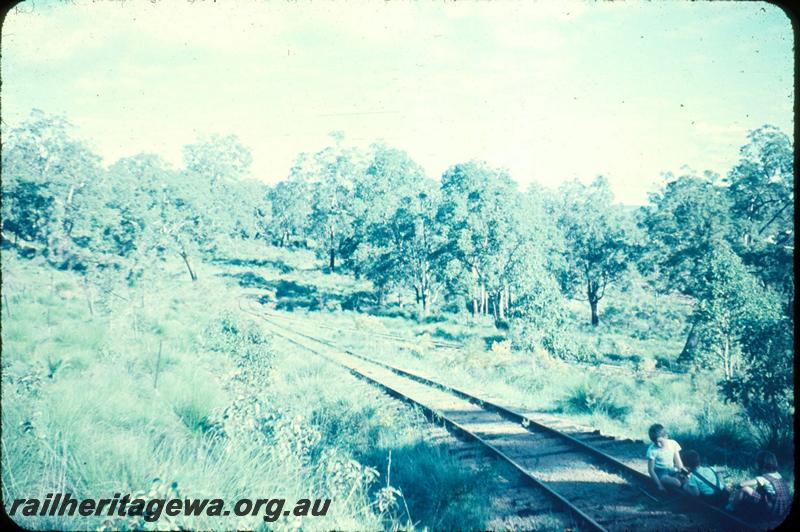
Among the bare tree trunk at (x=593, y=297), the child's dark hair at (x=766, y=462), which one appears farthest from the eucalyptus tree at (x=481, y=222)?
the child's dark hair at (x=766, y=462)

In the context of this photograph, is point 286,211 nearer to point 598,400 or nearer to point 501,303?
point 501,303

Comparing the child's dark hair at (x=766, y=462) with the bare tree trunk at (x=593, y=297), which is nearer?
the child's dark hair at (x=766, y=462)

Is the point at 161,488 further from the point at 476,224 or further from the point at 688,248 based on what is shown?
the point at 688,248

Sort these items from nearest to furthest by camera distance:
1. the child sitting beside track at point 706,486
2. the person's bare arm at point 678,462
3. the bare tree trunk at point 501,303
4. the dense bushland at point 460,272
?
the child sitting beside track at point 706,486 → the person's bare arm at point 678,462 → the dense bushland at point 460,272 → the bare tree trunk at point 501,303

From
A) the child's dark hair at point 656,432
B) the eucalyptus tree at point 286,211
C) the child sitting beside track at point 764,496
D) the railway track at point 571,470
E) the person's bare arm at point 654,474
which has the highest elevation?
the eucalyptus tree at point 286,211

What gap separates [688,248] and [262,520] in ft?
81.4

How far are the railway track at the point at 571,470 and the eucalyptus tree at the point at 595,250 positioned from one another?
26.8 meters

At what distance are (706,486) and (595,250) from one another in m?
32.4

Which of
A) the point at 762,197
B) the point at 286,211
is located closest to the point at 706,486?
the point at 762,197

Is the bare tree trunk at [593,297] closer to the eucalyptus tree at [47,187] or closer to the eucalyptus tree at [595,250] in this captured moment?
the eucalyptus tree at [595,250]

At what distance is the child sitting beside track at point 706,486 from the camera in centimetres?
471

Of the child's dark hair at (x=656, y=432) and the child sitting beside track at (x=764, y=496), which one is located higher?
the child's dark hair at (x=656, y=432)

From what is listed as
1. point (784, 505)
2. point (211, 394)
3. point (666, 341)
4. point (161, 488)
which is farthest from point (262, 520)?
point (666, 341)

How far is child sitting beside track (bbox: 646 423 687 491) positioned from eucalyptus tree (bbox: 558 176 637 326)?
29.0 metres
